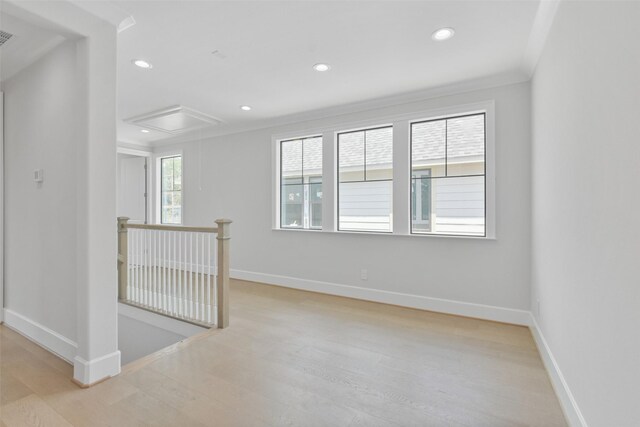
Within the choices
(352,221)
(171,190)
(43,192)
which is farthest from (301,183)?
(171,190)

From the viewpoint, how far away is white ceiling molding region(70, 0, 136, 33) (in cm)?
199

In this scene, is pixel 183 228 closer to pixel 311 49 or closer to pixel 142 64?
pixel 142 64

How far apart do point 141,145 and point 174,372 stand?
535 cm

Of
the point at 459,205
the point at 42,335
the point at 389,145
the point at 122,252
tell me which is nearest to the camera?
the point at 42,335

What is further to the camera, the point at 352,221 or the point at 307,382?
the point at 352,221

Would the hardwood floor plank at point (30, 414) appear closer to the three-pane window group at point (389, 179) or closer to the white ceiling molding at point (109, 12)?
the white ceiling molding at point (109, 12)

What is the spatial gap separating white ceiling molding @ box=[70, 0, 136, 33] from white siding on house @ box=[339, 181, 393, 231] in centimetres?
291

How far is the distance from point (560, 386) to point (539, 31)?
8.18 feet

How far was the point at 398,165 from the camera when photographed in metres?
3.81

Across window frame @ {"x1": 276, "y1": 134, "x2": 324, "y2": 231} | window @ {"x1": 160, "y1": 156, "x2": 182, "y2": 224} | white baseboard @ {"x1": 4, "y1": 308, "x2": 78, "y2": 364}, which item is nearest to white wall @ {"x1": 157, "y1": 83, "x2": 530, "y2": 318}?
window frame @ {"x1": 276, "y1": 134, "x2": 324, "y2": 231}

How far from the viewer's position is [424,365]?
92.7 inches

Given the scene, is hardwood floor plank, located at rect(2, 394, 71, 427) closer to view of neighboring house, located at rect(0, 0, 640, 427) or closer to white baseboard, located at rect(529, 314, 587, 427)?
view of neighboring house, located at rect(0, 0, 640, 427)

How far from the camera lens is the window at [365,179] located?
13.1 feet

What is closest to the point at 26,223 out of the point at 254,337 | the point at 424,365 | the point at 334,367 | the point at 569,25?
the point at 254,337
